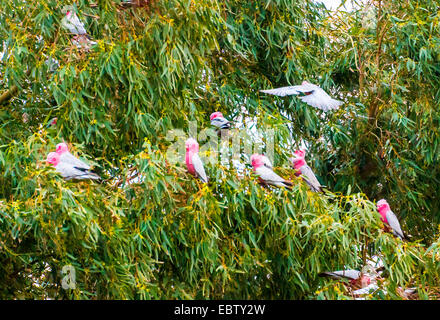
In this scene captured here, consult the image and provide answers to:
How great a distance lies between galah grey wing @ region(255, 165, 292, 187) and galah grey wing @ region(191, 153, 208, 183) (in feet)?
1.17

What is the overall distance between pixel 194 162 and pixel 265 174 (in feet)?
1.48

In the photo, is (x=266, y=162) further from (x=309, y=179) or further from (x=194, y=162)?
(x=194, y=162)

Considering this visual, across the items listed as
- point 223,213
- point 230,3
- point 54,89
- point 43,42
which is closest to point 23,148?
point 54,89

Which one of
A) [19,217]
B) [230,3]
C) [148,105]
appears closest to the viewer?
[19,217]

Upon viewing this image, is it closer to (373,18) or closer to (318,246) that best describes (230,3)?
(373,18)

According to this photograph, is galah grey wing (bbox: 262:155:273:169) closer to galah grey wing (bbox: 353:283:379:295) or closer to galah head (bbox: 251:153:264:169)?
galah head (bbox: 251:153:264:169)

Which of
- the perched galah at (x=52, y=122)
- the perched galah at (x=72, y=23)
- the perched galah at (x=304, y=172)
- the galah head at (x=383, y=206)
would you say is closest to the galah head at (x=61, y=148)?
the perched galah at (x=52, y=122)

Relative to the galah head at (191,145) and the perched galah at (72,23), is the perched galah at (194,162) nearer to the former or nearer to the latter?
the galah head at (191,145)

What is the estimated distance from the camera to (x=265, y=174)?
465 centimetres

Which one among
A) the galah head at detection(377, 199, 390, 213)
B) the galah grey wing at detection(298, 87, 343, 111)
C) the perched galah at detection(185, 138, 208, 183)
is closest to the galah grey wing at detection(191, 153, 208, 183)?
the perched galah at detection(185, 138, 208, 183)

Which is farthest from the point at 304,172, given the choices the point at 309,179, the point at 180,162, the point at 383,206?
the point at 180,162

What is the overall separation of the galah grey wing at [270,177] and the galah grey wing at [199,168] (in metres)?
0.36

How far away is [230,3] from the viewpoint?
5973 mm

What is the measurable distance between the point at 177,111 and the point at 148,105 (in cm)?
26
